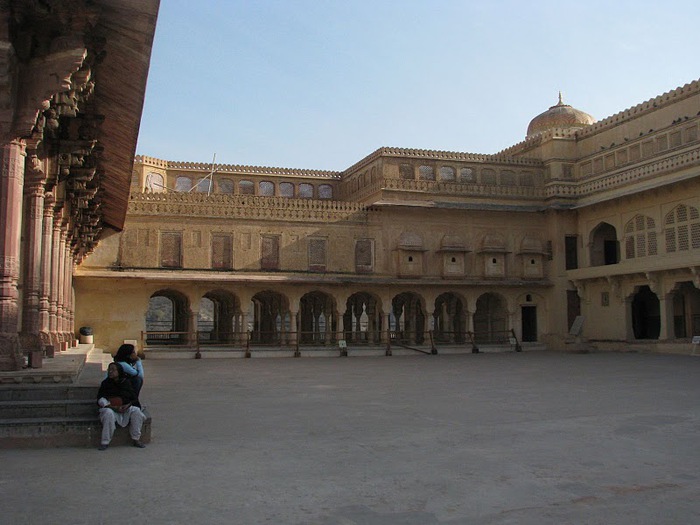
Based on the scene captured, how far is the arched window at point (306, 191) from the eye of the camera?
37.8m

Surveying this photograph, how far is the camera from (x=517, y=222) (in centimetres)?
3084

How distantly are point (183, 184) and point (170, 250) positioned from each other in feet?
34.8

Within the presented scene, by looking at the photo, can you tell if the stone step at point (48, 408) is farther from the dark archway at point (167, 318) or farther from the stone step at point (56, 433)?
the dark archway at point (167, 318)

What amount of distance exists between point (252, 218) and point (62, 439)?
69.7ft

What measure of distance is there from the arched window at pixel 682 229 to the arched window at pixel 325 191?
17135mm

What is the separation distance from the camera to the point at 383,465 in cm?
598

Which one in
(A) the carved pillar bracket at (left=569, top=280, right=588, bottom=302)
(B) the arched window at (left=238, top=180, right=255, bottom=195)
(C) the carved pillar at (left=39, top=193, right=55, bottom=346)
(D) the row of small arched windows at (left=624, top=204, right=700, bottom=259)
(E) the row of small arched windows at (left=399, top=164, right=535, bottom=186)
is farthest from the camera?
(B) the arched window at (left=238, top=180, right=255, bottom=195)

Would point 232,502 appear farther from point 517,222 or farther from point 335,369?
point 517,222

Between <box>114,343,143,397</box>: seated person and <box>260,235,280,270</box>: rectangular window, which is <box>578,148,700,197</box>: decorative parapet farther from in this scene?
<box>114,343,143,397</box>: seated person

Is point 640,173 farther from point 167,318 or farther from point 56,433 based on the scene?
point 167,318

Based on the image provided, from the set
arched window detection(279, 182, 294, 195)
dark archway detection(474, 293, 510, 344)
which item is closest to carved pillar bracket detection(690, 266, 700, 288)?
dark archway detection(474, 293, 510, 344)

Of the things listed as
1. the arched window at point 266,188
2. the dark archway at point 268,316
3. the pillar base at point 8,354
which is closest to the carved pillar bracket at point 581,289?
the dark archway at point 268,316

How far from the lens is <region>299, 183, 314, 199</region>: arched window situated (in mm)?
37750

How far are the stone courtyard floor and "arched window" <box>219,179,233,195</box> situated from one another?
26.1 m
